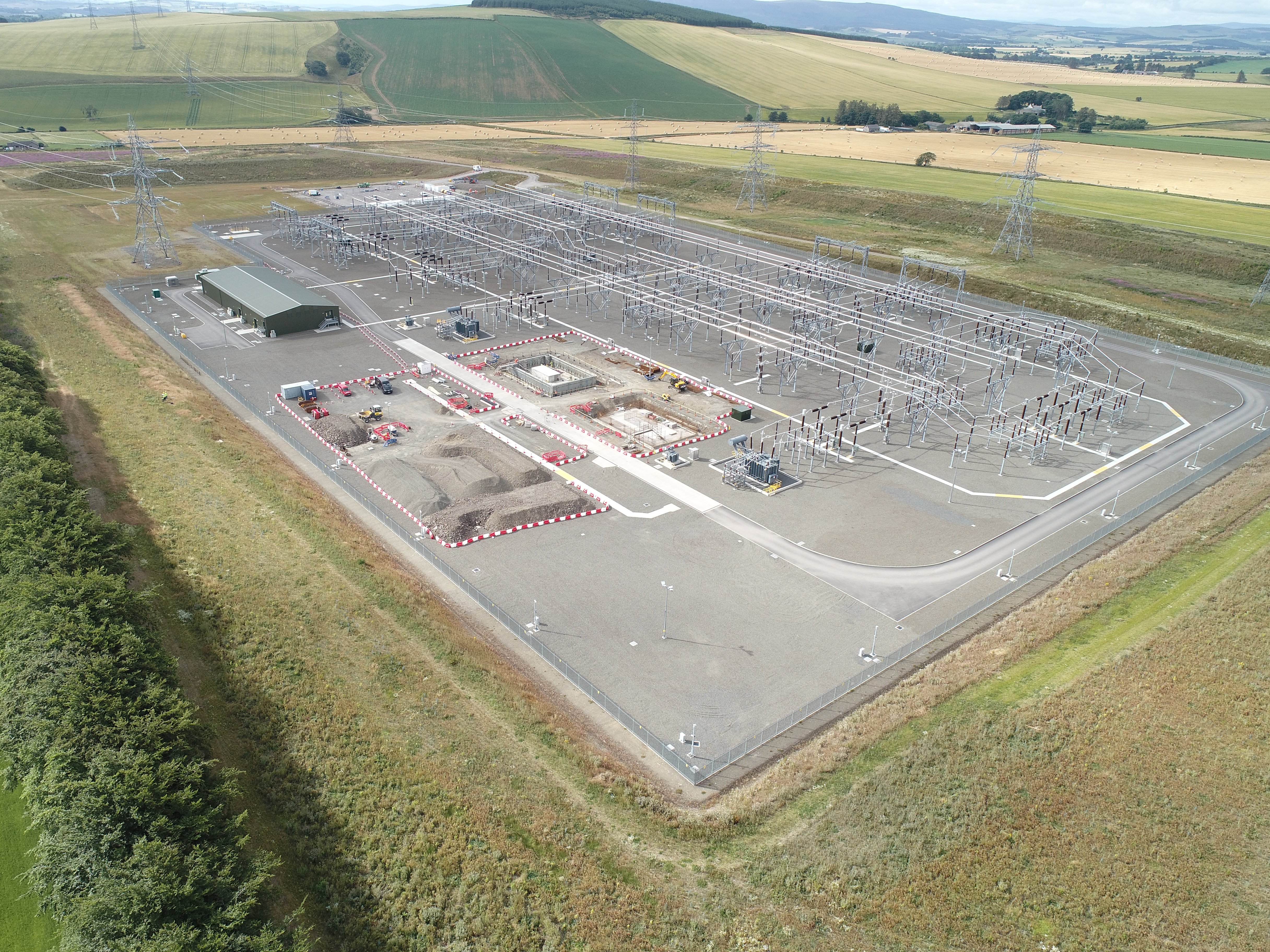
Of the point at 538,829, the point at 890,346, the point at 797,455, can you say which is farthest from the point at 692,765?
the point at 890,346

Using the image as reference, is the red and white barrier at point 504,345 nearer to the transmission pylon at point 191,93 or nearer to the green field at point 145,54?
the transmission pylon at point 191,93

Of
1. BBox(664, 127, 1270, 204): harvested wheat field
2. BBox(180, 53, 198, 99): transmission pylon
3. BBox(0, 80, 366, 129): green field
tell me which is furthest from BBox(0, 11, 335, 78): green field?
BBox(664, 127, 1270, 204): harvested wheat field

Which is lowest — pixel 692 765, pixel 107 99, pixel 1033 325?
pixel 692 765

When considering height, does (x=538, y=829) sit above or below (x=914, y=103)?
below

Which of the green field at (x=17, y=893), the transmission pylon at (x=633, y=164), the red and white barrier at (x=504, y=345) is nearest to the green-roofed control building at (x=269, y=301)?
the red and white barrier at (x=504, y=345)

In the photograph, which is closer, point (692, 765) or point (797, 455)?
point (692, 765)

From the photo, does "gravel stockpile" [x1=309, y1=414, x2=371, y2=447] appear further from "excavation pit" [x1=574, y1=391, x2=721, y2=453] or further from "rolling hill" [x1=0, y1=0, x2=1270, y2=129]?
"rolling hill" [x1=0, y1=0, x2=1270, y2=129]

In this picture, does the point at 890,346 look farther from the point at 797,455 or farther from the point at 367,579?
the point at 367,579
